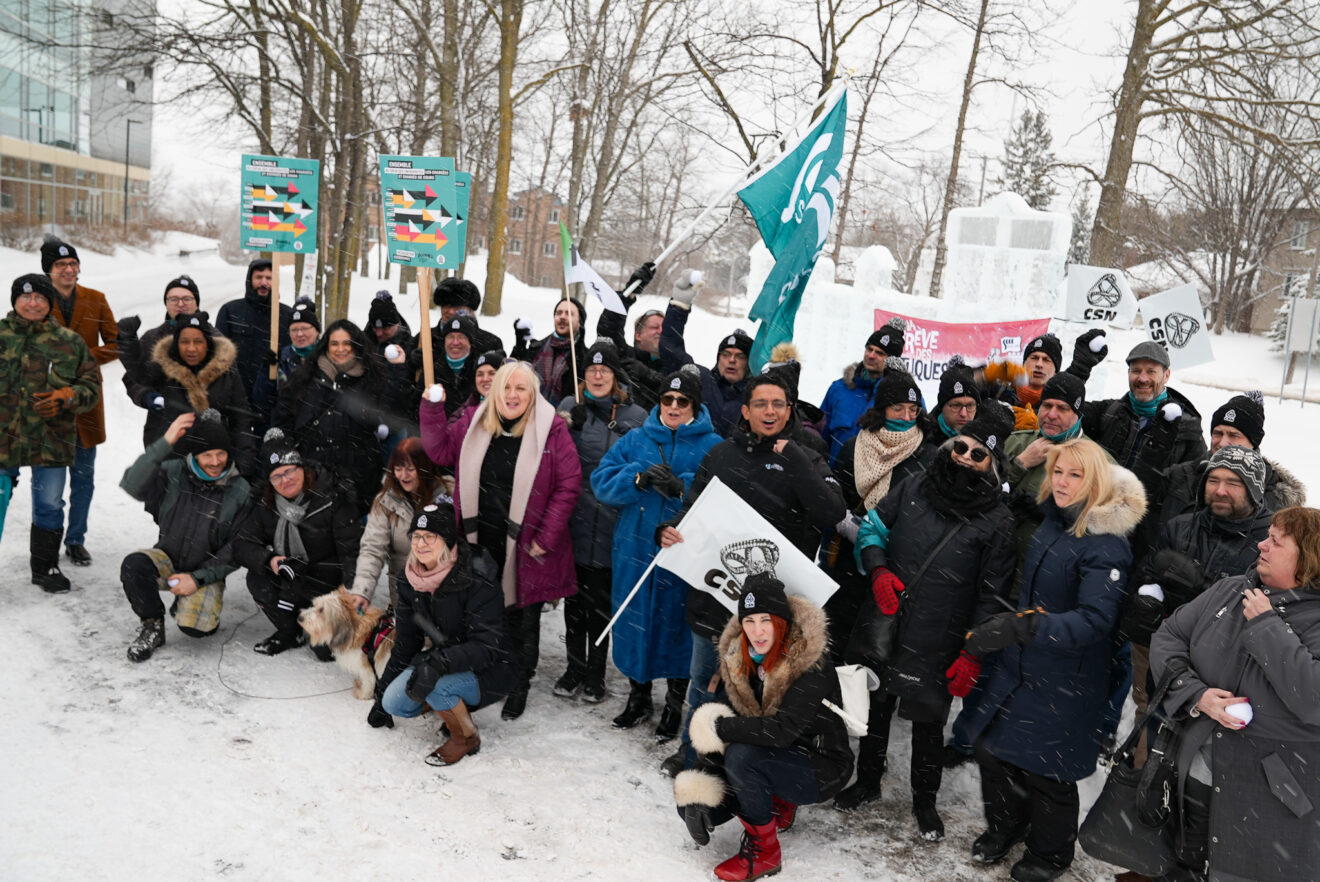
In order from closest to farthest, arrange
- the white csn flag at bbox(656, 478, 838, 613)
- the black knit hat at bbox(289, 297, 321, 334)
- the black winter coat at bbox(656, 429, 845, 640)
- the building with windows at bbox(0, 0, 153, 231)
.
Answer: the white csn flag at bbox(656, 478, 838, 613), the black winter coat at bbox(656, 429, 845, 640), the black knit hat at bbox(289, 297, 321, 334), the building with windows at bbox(0, 0, 153, 231)

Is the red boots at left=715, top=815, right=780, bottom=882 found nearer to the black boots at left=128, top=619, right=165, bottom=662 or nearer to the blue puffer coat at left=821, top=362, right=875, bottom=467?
the blue puffer coat at left=821, top=362, right=875, bottom=467

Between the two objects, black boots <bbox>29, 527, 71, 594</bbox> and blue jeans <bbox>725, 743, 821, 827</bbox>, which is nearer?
blue jeans <bbox>725, 743, 821, 827</bbox>

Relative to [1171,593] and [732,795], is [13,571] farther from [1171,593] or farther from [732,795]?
[1171,593]

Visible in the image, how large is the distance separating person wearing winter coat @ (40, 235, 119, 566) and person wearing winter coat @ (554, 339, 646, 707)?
3.63m

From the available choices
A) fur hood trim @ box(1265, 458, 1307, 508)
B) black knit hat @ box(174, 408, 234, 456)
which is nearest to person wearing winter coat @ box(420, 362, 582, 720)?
black knit hat @ box(174, 408, 234, 456)

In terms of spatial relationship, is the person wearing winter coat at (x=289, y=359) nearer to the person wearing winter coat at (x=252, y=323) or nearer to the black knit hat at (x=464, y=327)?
the person wearing winter coat at (x=252, y=323)

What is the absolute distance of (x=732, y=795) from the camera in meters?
4.14

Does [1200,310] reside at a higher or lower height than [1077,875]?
higher

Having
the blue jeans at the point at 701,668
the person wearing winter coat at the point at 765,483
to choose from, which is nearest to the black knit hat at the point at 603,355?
the person wearing winter coat at the point at 765,483

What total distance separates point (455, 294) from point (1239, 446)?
19.6 feet

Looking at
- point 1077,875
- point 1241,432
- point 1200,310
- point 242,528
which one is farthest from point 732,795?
point 1200,310

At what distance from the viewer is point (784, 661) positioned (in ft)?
13.3

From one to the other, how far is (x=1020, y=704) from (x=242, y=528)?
4.66 m

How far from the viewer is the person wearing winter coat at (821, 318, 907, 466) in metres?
6.10
